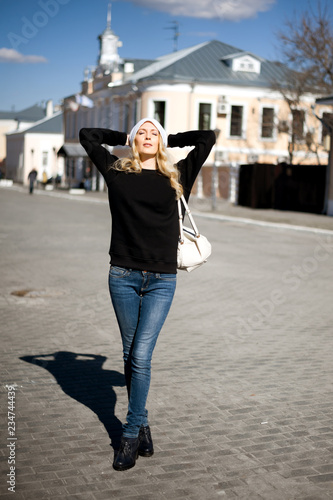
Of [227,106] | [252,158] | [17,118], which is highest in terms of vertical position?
[17,118]

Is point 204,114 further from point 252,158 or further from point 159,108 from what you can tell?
point 252,158

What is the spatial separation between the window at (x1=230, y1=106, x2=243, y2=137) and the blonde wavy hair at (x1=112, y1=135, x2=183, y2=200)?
4068 cm

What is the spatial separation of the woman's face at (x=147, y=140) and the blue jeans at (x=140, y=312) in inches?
27.3

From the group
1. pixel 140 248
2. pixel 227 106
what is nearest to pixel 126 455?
pixel 140 248

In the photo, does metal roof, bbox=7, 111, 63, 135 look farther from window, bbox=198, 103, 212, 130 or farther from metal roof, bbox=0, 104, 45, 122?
window, bbox=198, 103, 212, 130

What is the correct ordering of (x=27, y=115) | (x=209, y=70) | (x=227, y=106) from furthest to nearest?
(x=27, y=115)
(x=209, y=70)
(x=227, y=106)

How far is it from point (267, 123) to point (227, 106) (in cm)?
323

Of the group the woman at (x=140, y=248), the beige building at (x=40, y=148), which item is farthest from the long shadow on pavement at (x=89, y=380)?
the beige building at (x=40, y=148)

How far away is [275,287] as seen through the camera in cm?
1011

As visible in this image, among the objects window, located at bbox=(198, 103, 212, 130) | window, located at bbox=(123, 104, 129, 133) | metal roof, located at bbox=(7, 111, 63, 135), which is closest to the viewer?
window, located at bbox=(198, 103, 212, 130)

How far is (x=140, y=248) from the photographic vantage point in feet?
12.0

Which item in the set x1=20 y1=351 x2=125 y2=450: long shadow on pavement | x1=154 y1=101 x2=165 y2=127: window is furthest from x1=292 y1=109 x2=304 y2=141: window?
x1=20 y1=351 x2=125 y2=450: long shadow on pavement

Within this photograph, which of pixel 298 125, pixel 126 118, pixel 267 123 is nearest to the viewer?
pixel 298 125

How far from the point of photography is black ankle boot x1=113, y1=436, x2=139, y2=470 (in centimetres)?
362
